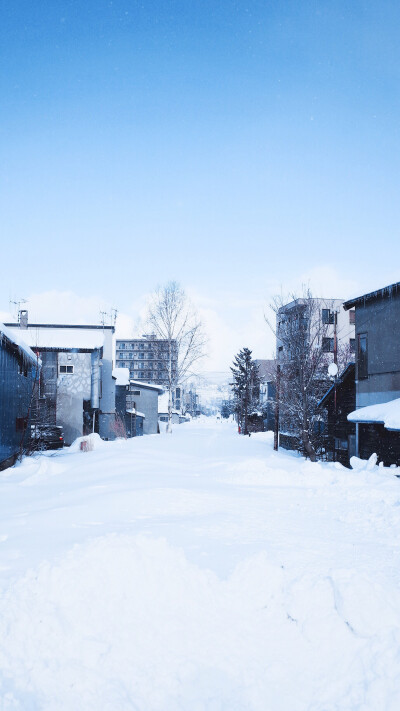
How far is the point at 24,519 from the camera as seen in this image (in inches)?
302

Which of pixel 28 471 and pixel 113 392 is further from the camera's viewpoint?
pixel 113 392

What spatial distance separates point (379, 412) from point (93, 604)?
1491cm

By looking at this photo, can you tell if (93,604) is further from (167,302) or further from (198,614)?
(167,302)

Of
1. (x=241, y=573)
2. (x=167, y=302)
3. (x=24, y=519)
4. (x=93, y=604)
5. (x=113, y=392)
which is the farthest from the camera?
(x=113, y=392)

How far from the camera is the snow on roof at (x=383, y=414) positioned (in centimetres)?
1552

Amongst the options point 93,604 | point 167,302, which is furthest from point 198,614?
point 167,302

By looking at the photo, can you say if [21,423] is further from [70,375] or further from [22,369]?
[70,375]

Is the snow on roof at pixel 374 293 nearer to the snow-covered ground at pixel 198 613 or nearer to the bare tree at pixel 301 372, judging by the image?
the bare tree at pixel 301 372

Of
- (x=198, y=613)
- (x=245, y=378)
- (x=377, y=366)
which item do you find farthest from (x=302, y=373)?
(x=245, y=378)

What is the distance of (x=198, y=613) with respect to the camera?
443cm

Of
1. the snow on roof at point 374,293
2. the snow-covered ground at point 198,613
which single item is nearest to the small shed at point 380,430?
the snow on roof at point 374,293

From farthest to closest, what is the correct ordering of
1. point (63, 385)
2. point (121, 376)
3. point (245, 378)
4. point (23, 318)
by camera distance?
point (245, 378), point (121, 376), point (23, 318), point (63, 385)

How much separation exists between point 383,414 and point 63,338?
25826 millimetres

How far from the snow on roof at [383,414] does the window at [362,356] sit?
176 cm
